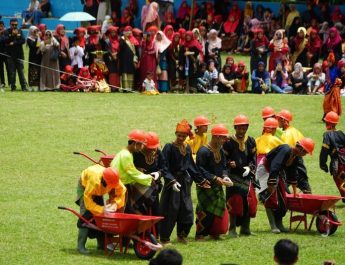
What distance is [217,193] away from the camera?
14484mm

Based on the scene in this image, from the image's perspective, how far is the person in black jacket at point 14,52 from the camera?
87.6 feet

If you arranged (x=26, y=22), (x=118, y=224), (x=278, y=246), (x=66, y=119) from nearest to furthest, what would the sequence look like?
1. (x=278, y=246)
2. (x=118, y=224)
3. (x=66, y=119)
4. (x=26, y=22)

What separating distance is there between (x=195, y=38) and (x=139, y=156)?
14.8m

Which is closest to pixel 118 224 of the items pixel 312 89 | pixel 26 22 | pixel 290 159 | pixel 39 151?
pixel 290 159

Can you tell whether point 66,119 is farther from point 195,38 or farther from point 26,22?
point 26,22

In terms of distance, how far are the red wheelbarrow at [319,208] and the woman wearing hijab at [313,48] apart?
1590 cm

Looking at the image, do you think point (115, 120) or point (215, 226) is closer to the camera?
point (215, 226)

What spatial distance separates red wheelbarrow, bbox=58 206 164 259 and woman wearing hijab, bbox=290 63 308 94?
15850 mm

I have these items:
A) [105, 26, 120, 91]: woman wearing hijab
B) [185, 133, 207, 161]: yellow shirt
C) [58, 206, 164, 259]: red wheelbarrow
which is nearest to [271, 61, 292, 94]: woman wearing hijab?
[105, 26, 120, 91]: woman wearing hijab

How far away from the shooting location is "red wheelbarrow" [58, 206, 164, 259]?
12.7m

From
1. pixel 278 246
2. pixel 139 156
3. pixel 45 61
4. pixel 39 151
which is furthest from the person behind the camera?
pixel 45 61

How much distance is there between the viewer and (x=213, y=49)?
29250 millimetres

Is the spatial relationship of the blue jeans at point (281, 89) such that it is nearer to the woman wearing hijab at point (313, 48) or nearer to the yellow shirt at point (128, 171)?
the woman wearing hijab at point (313, 48)

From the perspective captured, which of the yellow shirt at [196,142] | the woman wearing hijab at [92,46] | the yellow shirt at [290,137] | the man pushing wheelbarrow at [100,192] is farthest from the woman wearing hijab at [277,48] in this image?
the man pushing wheelbarrow at [100,192]
